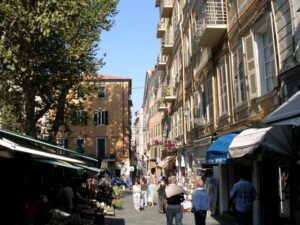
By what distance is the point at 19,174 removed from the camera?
1236 centimetres

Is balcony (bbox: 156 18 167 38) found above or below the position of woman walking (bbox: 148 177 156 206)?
above

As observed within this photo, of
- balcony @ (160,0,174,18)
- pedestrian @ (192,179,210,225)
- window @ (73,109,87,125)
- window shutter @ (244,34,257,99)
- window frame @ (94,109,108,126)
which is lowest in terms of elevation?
pedestrian @ (192,179,210,225)

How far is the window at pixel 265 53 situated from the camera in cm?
1337

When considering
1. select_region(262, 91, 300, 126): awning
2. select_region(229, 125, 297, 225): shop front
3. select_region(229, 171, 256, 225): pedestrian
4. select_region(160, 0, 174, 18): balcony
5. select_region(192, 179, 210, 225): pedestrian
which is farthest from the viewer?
select_region(160, 0, 174, 18): balcony

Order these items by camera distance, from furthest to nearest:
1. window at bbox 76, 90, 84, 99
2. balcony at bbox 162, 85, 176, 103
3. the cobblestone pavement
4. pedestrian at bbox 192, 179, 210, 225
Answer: balcony at bbox 162, 85, 176, 103 → window at bbox 76, 90, 84, 99 → the cobblestone pavement → pedestrian at bbox 192, 179, 210, 225

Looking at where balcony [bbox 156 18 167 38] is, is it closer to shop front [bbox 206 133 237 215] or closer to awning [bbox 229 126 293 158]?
shop front [bbox 206 133 237 215]

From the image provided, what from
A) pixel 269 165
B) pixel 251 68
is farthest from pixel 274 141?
pixel 251 68

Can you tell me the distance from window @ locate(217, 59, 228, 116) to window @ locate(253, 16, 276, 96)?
12.3 feet

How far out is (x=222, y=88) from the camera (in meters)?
18.8

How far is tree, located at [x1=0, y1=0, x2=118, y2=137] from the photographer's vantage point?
1288cm

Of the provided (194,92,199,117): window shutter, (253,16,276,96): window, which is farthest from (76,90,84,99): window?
(253,16,276,96): window

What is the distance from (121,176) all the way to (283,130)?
4805 cm

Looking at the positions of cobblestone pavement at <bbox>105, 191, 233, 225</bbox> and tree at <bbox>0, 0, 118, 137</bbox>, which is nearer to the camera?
tree at <bbox>0, 0, 118, 137</bbox>

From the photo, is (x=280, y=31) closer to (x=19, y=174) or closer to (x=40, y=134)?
(x=19, y=174)
